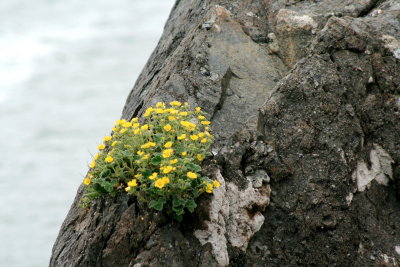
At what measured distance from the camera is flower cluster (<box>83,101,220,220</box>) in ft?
17.2

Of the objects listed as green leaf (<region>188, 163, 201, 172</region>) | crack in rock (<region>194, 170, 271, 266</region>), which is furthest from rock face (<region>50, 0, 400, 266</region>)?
green leaf (<region>188, 163, 201, 172</region>)

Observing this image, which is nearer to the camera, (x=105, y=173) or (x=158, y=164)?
(x=158, y=164)

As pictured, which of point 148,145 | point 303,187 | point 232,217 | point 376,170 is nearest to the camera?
point 148,145

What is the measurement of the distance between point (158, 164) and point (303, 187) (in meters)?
1.43

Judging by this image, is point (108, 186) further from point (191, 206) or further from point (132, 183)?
point (191, 206)

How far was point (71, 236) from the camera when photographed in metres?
6.39

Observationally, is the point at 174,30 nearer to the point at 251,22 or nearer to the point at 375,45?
the point at 251,22

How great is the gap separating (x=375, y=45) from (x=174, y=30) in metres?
3.94

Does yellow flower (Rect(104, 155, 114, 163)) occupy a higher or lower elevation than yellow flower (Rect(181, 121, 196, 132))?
higher

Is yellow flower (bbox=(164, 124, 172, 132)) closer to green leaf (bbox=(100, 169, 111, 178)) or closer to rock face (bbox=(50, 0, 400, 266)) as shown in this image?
rock face (bbox=(50, 0, 400, 266))

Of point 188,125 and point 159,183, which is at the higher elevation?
point 188,125

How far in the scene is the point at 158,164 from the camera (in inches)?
213

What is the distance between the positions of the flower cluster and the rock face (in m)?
0.14

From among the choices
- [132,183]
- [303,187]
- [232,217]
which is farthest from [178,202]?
[303,187]
